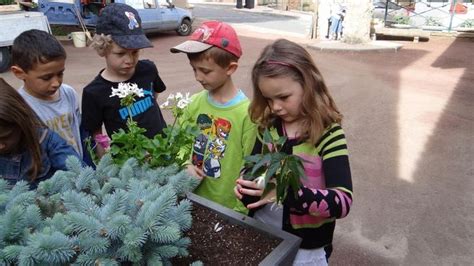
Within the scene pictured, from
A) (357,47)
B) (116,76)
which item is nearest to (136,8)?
(357,47)

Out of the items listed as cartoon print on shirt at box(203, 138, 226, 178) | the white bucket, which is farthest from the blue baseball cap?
the white bucket

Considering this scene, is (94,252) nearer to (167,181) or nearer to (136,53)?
(167,181)

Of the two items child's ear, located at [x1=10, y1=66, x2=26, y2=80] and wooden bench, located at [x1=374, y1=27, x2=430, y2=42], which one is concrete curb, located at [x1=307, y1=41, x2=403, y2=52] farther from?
child's ear, located at [x1=10, y1=66, x2=26, y2=80]

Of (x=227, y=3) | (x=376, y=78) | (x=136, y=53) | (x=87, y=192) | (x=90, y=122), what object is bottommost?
(x=227, y=3)

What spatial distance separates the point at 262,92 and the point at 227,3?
33367 mm

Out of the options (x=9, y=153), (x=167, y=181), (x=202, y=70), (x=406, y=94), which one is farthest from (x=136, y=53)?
(x=406, y=94)

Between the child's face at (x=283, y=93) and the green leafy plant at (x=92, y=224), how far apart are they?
46 centimetres

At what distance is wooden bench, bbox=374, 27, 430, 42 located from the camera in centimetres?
1210

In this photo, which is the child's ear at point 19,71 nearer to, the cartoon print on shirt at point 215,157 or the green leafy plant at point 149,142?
the green leafy plant at point 149,142

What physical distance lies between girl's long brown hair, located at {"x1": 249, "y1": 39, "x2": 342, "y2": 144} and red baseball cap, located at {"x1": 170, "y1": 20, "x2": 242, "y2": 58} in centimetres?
29

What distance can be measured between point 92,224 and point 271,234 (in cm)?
54

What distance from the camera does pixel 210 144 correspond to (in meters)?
1.87

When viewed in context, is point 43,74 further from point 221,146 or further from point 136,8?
point 136,8

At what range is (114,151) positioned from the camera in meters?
1.41
